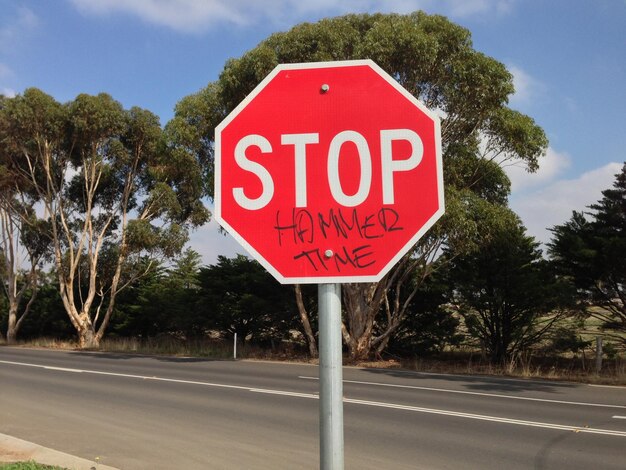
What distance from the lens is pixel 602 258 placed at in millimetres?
16875

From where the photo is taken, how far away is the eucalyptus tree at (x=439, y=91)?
16531 millimetres

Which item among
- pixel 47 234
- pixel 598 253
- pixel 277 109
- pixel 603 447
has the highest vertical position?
pixel 47 234

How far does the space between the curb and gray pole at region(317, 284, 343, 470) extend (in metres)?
4.86

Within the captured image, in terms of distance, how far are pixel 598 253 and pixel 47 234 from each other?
27667mm

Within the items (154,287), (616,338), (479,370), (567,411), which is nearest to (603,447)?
(567,411)

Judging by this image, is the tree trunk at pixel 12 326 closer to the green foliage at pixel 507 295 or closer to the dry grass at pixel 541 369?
the dry grass at pixel 541 369

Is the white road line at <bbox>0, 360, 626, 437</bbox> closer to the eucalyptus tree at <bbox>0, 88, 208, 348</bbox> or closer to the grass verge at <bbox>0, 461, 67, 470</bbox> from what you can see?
the grass verge at <bbox>0, 461, 67, 470</bbox>

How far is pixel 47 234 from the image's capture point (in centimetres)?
3250

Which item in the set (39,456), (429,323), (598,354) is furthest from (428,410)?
(429,323)

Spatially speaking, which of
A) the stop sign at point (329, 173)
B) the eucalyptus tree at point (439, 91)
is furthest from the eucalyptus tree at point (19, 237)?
the stop sign at point (329, 173)


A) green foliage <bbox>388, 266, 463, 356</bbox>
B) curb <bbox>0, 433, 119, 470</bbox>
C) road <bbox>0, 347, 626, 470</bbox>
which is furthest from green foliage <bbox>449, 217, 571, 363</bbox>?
curb <bbox>0, 433, 119, 470</bbox>

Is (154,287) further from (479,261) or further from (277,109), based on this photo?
(277,109)

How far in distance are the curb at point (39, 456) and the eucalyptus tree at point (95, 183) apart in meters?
21.7

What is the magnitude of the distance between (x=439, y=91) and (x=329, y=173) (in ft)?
56.1
